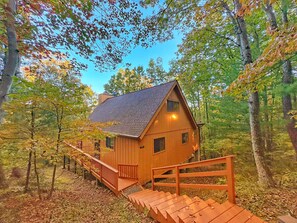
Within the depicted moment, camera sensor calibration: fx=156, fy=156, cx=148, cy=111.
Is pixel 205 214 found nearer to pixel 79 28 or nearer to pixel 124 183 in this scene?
pixel 79 28

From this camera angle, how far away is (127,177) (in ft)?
25.9

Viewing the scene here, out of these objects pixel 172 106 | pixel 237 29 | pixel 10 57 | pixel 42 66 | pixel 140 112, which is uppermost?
pixel 237 29

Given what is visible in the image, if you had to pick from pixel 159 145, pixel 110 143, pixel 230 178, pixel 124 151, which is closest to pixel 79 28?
pixel 230 178

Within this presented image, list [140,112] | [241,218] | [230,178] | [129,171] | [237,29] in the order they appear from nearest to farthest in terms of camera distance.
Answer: [241,218]
[230,178]
[237,29]
[129,171]
[140,112]

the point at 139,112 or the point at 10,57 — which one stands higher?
the point at 10,57

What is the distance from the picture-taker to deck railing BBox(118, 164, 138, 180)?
774 cm

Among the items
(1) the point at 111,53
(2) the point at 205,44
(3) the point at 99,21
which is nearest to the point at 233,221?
(1) the point at 111,53

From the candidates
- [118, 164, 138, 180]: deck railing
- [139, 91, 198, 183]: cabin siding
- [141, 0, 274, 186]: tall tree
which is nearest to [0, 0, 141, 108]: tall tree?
[141, 0, 274, 186]: tall tree

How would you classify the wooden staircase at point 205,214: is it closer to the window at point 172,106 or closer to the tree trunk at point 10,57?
the tree trunk at point 10,57

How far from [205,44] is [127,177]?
25.3 feet

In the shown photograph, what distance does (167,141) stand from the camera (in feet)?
33.2

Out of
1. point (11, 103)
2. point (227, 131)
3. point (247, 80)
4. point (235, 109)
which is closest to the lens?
Result: point (247, 80)

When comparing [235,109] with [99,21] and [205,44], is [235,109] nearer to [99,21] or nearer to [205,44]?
[205,44]

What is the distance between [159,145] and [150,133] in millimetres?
1156
